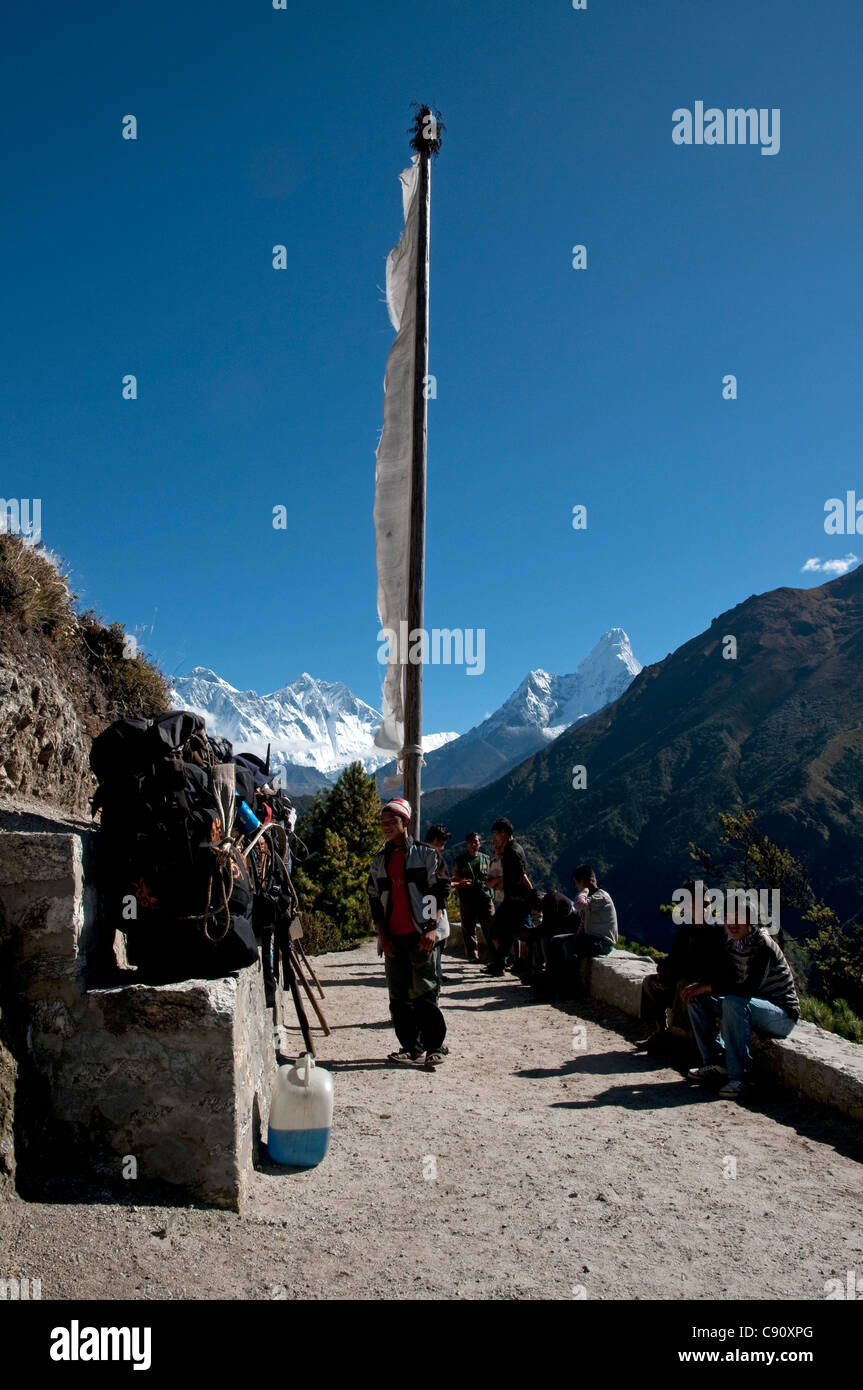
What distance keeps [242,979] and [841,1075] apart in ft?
10.6

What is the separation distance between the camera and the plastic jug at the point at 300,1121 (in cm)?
384

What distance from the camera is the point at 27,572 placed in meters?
7.86

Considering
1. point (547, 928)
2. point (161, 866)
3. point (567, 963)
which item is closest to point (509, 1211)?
point (161, 866)

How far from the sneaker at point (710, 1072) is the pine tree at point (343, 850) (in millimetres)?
11073

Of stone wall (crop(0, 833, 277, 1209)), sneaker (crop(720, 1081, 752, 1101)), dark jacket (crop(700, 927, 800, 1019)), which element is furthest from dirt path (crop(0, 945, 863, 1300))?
dark jacket (crop(700, 927, 800, 1019))

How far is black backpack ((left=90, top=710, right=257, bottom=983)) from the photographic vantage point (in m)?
3.55

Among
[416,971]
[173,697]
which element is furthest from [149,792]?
[173,697]

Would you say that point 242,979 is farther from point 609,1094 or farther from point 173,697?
point 173,697

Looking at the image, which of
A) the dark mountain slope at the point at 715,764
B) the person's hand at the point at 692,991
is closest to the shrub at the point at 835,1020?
the person's hand at the point at 692,991

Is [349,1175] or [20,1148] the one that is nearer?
[20,1148]

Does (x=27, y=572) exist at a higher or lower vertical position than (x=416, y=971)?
higher

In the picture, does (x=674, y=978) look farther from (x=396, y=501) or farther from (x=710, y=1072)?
(x=396, y=501)

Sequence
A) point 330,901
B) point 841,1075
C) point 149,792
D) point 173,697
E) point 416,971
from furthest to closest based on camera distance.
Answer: point 330,901
point 173,697
point 416,971
point 841,1075
point 149,792

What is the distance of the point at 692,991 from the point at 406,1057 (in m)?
1.91
